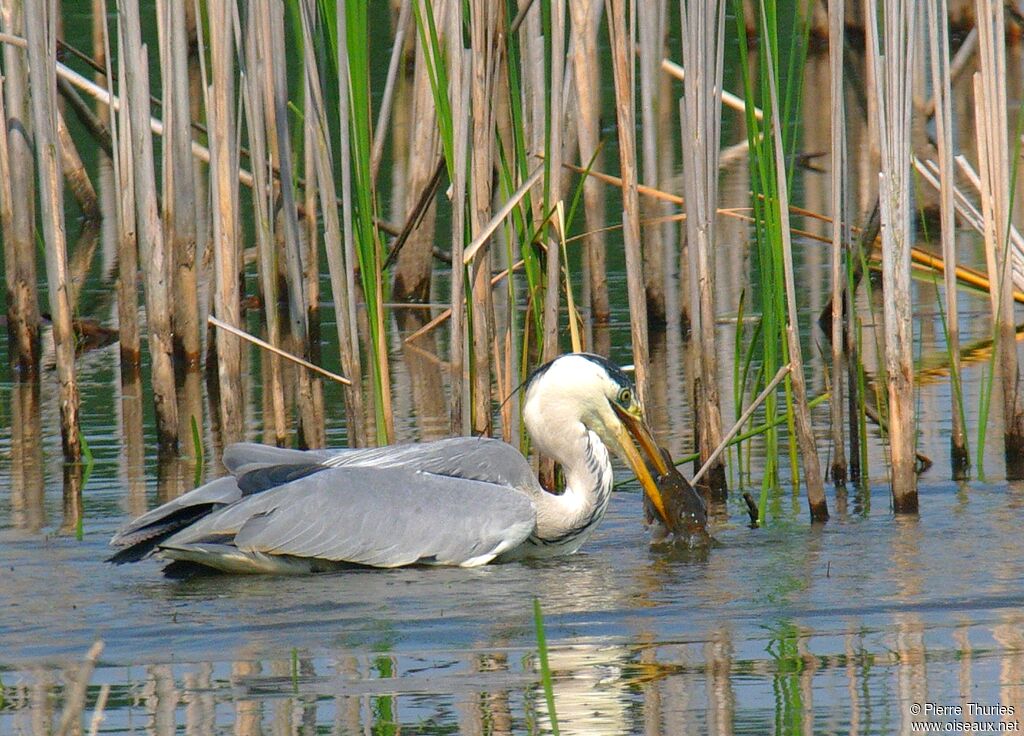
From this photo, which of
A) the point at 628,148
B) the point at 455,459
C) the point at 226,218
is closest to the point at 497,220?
the point at 628,148

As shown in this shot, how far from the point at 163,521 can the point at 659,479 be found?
1.89 metres

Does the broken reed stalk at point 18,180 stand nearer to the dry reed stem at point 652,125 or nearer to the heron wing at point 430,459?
the heron wing at point 430,459

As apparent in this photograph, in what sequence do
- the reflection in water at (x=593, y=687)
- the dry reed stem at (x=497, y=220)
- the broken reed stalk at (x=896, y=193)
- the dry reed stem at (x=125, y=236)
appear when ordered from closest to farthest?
the reflection in water at (x=593, y=687) < the broken reed stalk at (x=896, y=193) < the dry reed stem at (x=497, y=220) < the dry reed stem at (x=125, y=236)

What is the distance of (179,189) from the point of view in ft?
26.6

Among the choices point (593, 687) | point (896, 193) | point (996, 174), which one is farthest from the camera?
point (996, 174)

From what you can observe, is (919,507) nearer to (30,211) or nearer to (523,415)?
(523,415)

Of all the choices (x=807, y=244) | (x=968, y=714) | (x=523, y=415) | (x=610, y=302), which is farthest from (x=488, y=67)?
(x=807, y=244)

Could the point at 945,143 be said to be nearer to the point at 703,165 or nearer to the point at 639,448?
the point at 703,165

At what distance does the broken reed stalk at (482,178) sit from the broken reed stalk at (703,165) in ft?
2.42

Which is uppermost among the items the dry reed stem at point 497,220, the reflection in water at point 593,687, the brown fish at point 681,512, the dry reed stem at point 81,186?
the dry reed stem at point 81,186

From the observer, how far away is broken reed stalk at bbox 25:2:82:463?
7.45m

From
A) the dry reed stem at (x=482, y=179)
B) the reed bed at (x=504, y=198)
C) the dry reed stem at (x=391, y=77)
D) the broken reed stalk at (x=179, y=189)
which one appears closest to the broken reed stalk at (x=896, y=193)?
the reed bed at (x=504, y=198)

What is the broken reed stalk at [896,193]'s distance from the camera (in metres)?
6.20

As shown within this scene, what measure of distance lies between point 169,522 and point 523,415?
4.85 ft
